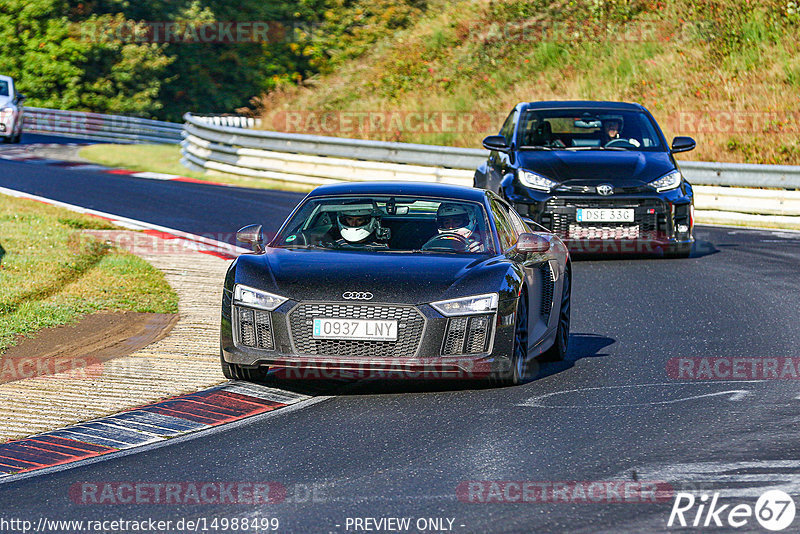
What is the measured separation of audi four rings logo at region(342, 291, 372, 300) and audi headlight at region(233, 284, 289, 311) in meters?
0.38

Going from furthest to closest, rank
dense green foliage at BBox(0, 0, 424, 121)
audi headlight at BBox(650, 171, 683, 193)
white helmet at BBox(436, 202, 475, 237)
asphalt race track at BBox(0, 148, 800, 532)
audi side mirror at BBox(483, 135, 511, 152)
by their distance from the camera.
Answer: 1. dense green foliage at BBox(0, 0, 424, 121)
2. audi side mirror at BBox(483, 135, 511, 152)
3. audi headlight at BBox(650, 171, 683, 193)
4. white helmet at BBox(436, 202, 475, 237)
5. asphalt race track at BBox(0, 148, 800, 532)

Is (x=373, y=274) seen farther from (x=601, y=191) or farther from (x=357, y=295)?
(x=601, y=191)

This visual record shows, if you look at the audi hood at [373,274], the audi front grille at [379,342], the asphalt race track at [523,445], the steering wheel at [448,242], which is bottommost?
the asphalt race track at [523,445]

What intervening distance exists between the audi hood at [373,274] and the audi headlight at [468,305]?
36 mm

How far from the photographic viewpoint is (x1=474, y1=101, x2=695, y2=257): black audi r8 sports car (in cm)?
1439

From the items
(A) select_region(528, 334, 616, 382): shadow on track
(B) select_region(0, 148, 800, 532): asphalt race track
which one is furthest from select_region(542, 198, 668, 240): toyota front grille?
(A) select_region(528, 334, 616, 382): shadow on track

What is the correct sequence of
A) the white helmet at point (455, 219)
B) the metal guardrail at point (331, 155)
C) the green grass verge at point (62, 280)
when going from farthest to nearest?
the metal guardrail at point (331, 155) < the green grass verge at point (62, 280) < the white helmet at point (455, 219)

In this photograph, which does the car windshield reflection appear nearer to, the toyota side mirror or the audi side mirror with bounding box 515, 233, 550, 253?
the audi side mirror with bounding box 515, 233, 550, 253

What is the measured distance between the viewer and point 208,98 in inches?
2162

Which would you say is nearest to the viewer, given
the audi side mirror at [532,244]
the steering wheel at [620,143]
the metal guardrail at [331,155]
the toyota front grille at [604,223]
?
the audi side mirror at [532,244]

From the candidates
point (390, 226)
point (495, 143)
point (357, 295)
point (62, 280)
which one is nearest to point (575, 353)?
point (390, 226)

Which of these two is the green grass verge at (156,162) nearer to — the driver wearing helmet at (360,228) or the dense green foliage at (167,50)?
the dense green foliage at (167,50)

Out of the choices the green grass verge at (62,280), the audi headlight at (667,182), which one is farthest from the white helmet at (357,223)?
the audi headlight at (667,182)

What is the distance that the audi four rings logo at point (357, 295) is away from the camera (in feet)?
25.6
